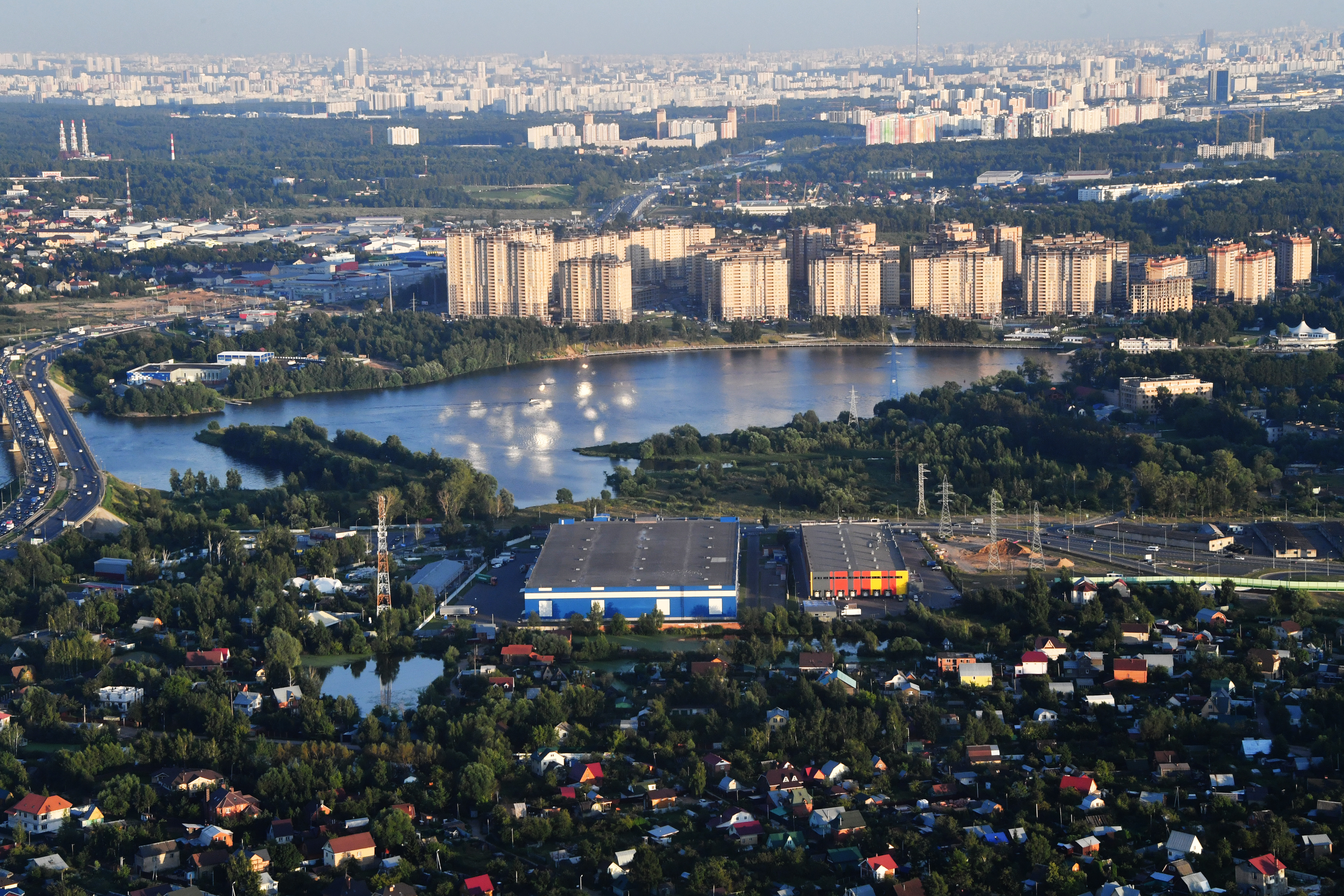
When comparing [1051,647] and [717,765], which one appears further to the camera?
[1051,647]

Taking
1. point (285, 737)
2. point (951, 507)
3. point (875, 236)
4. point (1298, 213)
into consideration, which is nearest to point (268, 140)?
point (875, 236)

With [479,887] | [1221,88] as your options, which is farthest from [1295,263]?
[1221,88]

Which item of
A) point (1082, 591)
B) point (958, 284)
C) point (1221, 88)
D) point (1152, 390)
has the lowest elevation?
point (1082, 591)

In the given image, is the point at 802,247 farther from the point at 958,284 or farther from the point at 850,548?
the point at 850,548

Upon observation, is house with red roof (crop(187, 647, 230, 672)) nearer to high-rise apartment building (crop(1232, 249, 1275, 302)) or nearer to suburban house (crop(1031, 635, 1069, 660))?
suburban house (crop(1031, 635, 1069, 660))

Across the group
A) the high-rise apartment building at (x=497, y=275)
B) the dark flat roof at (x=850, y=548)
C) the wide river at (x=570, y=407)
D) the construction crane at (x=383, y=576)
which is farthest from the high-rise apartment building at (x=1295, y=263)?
the construction crane at (x=383, y=576)

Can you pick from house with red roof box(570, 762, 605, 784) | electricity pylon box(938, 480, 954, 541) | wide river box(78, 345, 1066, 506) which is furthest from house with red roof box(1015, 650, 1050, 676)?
wide river box(78, 345, 1066, 506)

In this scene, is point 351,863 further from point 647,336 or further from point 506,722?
point 647,336

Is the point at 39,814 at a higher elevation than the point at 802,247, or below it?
below
